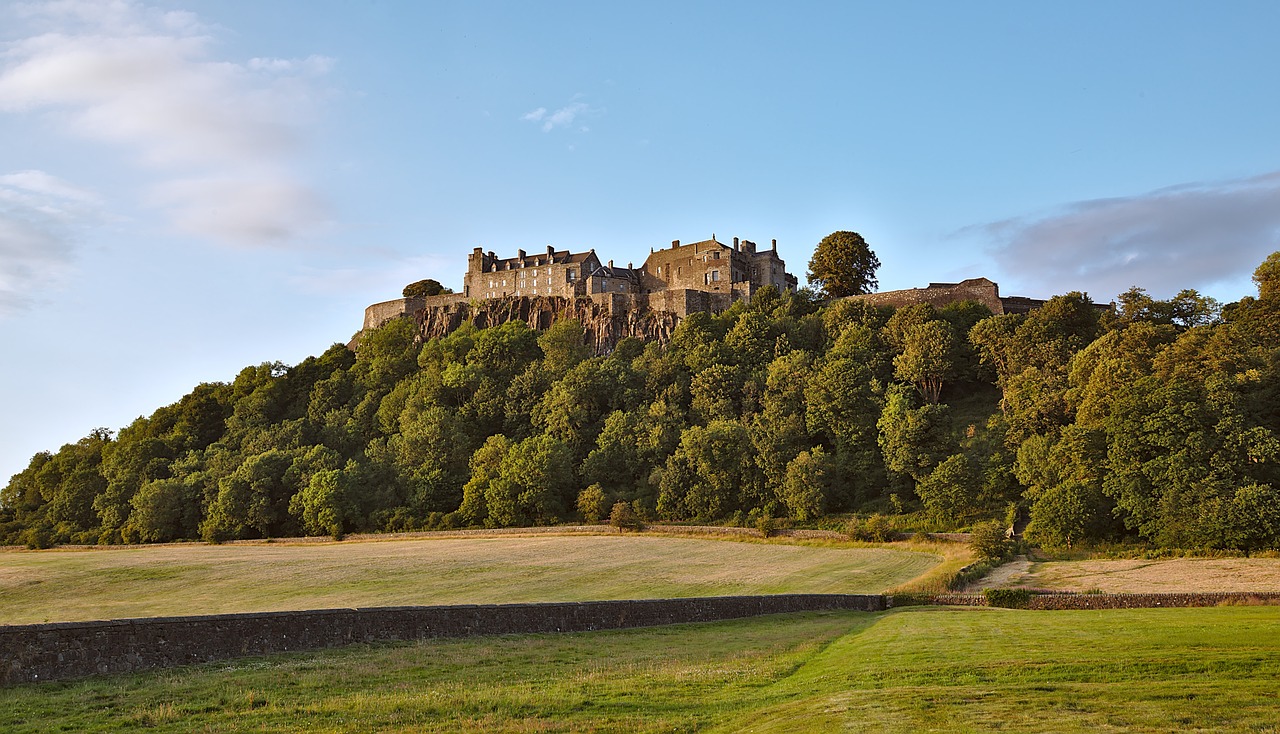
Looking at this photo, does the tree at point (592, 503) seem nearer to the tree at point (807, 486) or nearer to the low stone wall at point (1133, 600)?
the tree at point (807, 486)

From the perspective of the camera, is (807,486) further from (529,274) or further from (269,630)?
(529,274)

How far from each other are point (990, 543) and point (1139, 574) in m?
8.35

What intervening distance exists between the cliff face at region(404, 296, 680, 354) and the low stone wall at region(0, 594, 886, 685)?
72.2 metres

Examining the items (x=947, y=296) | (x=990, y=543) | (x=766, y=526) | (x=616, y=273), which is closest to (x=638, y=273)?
(x=616, y=273)

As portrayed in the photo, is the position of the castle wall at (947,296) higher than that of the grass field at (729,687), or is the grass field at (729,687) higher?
the castle wall at (947,296)

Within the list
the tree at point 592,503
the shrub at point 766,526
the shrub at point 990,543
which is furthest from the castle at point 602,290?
the shrub at point 990,543

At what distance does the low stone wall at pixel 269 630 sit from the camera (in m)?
14.2

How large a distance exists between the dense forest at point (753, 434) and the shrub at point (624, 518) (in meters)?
3.17

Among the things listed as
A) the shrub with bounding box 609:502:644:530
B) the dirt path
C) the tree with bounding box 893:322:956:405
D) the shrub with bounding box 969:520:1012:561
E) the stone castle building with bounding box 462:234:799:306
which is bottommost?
the dirt path

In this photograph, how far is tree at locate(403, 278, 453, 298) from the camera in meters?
128

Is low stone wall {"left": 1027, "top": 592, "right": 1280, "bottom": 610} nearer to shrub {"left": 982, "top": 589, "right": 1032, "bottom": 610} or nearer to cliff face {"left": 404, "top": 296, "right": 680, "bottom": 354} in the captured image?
shrub {"left": 982, "top": 589, "right": 1032, "bottom": 610}

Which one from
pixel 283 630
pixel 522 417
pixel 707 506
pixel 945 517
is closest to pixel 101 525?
pixel 522 417

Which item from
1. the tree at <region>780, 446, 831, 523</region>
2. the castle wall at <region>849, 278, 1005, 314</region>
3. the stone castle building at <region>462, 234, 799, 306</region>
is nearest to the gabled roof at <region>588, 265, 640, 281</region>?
the stone castle building at <region>462, 234, 799, 306</region>

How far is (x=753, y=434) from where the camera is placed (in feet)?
224
